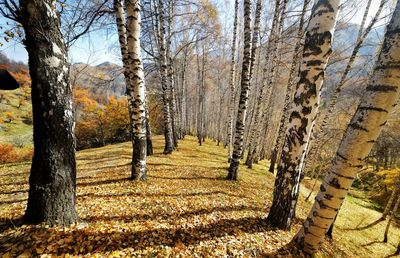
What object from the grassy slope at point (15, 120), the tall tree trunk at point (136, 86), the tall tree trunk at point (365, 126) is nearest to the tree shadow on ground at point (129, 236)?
the tall tree trunk at point (365, 126)

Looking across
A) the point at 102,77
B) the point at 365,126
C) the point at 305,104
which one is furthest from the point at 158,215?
the point at 102,77

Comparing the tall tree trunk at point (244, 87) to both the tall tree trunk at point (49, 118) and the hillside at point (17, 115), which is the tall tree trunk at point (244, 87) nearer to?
the tall tree trunk at point (49, 118)

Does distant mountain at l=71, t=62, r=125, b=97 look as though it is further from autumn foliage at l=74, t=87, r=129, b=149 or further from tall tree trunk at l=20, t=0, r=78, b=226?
autumn foliage at l=74, t=87, r=129, b=149

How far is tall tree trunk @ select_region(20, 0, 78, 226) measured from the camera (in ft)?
8.41

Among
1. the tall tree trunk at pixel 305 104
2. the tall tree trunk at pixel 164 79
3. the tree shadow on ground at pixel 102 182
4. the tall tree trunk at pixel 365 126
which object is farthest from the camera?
the tall tree trunk at pixel 164 79

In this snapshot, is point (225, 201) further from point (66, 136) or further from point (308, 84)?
point (66, 136)

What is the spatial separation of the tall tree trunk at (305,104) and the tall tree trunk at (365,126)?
917 millimetres

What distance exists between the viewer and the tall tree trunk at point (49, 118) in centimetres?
256

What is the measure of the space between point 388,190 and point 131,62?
20.2 metres

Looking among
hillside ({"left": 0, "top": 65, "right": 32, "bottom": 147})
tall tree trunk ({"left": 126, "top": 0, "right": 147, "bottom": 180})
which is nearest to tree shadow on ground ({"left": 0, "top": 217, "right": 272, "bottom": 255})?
tall tree trunk ({"left": 126, "top": 0, "right": 147, "bottom": 180})

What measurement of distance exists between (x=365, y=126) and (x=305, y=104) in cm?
116

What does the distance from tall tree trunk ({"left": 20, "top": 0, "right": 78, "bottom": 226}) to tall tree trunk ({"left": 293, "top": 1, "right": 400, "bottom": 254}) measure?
12.8 feet

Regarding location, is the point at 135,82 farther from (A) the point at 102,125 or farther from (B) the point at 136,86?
(A) the point at 102,125

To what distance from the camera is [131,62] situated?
506cm
